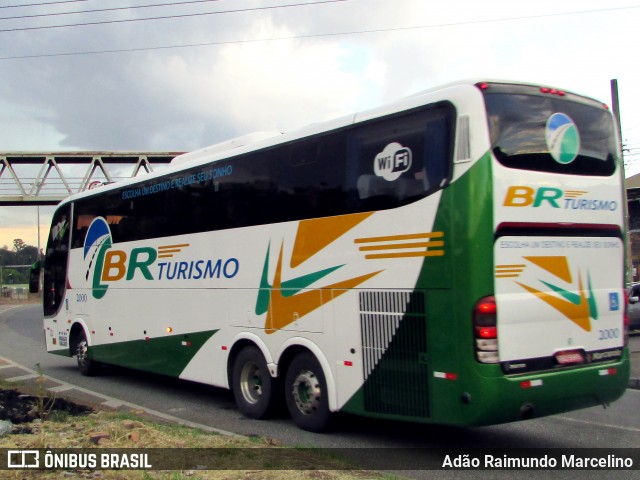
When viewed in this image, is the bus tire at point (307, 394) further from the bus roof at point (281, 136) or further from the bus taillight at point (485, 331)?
the bus roof at point (281, 136)

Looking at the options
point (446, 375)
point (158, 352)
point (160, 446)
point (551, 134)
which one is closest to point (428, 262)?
point (446, 375)

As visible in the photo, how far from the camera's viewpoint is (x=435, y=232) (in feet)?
22.1

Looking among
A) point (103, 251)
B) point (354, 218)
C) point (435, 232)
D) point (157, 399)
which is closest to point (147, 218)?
point (103, 251)

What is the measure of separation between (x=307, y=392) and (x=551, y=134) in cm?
421

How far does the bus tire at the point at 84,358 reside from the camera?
45.5 feet

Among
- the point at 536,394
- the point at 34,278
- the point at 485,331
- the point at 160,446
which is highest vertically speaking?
the point at 34,278

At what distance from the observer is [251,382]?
953 cm

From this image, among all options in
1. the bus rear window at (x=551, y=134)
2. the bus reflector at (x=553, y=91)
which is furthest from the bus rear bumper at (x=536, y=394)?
the bus reflector at (x=553, y=91)

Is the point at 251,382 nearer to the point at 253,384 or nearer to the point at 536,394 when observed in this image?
the point at 253,384

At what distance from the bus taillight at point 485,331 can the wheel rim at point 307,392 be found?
253 cm

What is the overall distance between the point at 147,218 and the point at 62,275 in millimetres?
4280

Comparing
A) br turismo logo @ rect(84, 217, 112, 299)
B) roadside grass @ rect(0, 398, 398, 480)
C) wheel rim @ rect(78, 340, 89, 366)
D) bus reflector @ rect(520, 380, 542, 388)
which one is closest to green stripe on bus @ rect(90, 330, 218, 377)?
wheel rim @ rect(78, 340, 89, 366)

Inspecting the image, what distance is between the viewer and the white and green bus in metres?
6.48

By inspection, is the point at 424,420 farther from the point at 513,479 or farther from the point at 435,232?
the point at 435,232
